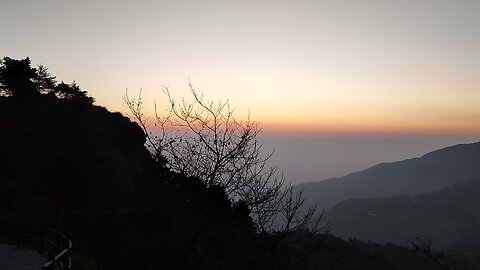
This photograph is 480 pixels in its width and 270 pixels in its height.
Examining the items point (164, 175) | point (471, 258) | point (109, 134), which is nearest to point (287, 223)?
point (164, 175)

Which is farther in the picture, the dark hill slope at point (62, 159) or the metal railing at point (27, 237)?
the dark hill slope at point (62, 159)

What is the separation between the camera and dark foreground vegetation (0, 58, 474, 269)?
11414 mm

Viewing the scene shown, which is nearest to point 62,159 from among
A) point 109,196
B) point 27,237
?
point 109,196

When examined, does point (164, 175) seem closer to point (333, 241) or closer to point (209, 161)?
point (209, 161)

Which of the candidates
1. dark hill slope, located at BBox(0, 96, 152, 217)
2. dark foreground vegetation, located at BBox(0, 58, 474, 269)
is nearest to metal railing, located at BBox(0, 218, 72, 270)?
dark foreground vegetation, located at BBox(0, 58, 474, 269)

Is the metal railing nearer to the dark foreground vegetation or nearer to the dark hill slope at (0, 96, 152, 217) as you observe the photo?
the dark foreground vegetation

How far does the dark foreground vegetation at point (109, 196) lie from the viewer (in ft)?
37.4

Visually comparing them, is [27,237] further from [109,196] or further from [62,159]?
[62,159]

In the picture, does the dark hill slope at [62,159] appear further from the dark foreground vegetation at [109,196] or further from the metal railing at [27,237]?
the metal railing at [27,237]

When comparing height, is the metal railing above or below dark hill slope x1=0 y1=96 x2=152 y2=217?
below

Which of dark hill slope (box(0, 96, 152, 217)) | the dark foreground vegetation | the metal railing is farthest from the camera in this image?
dark hill slope (box(0, 96, 152, 217))

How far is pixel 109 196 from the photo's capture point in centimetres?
2706

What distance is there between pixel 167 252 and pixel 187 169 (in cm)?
1207

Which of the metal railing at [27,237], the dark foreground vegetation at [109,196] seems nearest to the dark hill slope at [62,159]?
the dark foreground vegetation at [109,196]
